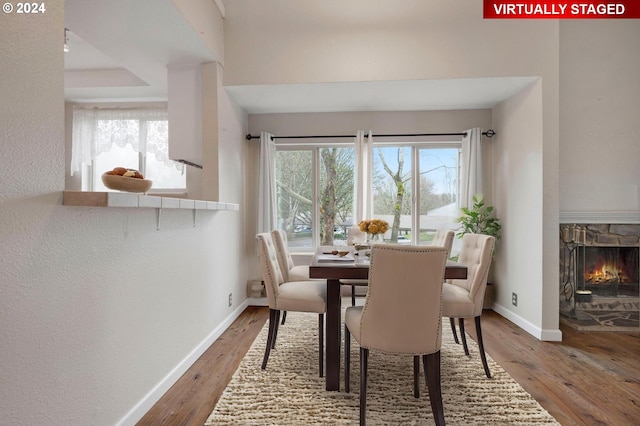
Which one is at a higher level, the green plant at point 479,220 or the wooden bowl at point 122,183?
the wooden bowl at point 122,183

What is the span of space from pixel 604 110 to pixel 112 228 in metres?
4.17

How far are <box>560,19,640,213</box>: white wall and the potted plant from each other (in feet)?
2.15

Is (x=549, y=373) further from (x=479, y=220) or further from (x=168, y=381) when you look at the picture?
(x=168, y=381)

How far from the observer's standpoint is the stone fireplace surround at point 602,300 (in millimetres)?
3064

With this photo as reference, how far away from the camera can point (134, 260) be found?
1.63 meters

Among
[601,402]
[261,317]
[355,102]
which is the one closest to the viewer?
[601,402]

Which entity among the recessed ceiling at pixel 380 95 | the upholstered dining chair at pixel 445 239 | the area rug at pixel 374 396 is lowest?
the area rug at pixel 374 396

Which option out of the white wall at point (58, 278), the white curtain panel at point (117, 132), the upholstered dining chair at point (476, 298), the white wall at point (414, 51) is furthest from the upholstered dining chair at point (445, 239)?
the white curtain panel at point (117, 132)

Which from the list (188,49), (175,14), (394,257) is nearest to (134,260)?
(394,257)

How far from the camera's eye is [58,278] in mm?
1167

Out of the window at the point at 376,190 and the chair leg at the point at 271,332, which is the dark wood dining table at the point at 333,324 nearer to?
the chair leg at the point at 271,332

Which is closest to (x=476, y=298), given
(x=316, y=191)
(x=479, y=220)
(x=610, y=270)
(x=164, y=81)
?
(x=479, y=220)

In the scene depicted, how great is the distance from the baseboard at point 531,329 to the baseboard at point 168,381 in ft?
9.27

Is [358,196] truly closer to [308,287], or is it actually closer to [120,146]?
[308,287]
